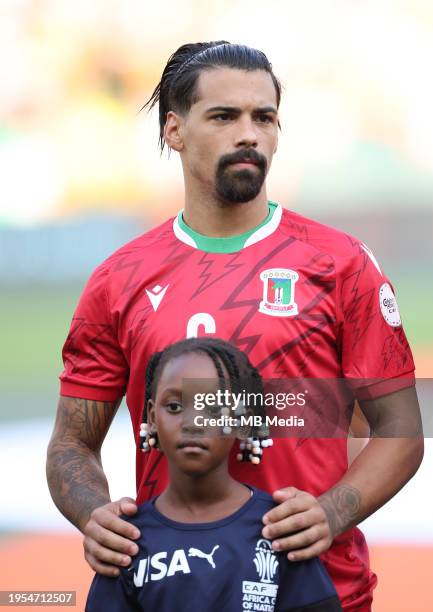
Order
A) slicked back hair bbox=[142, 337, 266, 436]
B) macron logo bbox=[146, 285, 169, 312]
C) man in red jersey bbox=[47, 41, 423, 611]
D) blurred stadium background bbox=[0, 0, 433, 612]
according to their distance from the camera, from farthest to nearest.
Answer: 1. blurred stadium background bbox=[0, 0, 433, 612]
2. macron logo bbox=[146, 285, 169, 312]
3. man in red jersey bbox=[47, 41, 423, 611]
4. slicked back hair bbox=[142, 337, 266, 436]

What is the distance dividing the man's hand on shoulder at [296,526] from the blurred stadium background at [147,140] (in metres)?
4.63

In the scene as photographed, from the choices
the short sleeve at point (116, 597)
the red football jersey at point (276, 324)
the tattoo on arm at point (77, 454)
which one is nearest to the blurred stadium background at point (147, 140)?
the tattoo on arm at point (77, 454)

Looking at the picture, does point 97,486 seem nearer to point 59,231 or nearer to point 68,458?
point 68,458

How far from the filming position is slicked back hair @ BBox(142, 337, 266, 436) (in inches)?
93.6

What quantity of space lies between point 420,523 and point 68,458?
2793 mm

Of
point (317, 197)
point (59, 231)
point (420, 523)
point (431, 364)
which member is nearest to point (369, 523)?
point (420, 523)

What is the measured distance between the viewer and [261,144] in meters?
2.74

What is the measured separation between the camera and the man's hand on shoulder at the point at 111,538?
234cm

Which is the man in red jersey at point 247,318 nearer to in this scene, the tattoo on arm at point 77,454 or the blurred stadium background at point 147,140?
the tattoo on arm at point 77,454

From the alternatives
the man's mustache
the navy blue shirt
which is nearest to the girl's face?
the navy blue shirt

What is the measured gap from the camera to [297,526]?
232 cm

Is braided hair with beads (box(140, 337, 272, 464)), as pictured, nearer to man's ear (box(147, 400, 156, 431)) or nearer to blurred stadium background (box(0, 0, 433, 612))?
man's ear (box(147, 400, 156, 431))

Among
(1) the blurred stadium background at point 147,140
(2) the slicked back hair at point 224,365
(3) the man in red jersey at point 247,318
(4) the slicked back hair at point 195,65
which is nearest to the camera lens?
(2) the slicked back hair at point 224,365

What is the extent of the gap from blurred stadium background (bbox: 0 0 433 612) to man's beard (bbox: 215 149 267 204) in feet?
14.1
